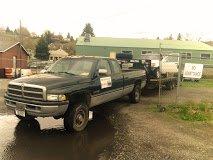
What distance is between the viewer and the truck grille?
782 centimetres

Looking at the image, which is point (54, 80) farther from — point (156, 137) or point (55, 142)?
point (156, 137)

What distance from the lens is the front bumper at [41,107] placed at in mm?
7766

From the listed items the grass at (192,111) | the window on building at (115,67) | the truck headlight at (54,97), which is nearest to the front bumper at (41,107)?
the truck headlight at (54,97)

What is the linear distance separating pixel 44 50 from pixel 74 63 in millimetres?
55409

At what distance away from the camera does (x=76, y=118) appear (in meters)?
8.47

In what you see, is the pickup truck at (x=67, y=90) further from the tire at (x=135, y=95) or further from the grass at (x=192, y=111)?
the grass at (x=192, y=111)

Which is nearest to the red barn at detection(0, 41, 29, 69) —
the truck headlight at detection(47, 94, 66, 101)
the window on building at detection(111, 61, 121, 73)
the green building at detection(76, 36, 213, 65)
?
the green building at detection(76, 36, 213, 65)

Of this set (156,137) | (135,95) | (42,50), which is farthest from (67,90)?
(42,50)

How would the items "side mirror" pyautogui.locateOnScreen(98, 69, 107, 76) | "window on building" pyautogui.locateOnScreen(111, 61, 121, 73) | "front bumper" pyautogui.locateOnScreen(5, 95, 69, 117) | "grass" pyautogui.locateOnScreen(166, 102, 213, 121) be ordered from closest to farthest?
"front bumper" pyautogui.locateOnScreen(5, 95, 69, 117)
"side mirror" pyautogui.locateOnScreen(98, 69, 107, 76)
"grass" pyautogui.locateOnScreen(166, 102, 213, 121)
"window on building" pyautogui.locateOnScreen(111, 61, 121, 73)

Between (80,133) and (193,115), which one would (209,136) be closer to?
(193,115)

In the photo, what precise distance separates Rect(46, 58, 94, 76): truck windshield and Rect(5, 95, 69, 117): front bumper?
1.65m

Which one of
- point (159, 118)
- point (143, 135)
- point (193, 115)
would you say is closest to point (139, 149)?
point (143, 135)

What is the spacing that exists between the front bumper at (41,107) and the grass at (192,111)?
15.7 ft

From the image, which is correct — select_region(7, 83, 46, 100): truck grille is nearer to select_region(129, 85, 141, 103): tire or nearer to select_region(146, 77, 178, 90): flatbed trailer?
select_region(129, 85, 141, 103): tire
